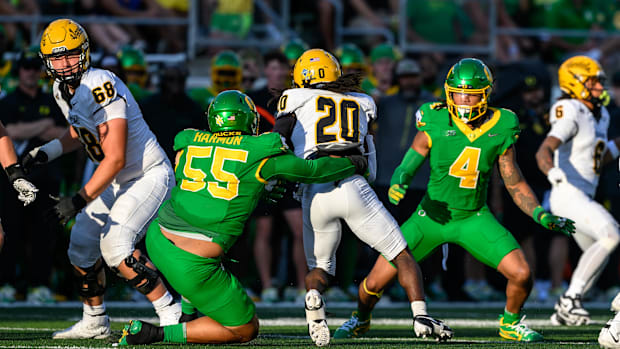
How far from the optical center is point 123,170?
6617 mm

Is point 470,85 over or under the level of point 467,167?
over

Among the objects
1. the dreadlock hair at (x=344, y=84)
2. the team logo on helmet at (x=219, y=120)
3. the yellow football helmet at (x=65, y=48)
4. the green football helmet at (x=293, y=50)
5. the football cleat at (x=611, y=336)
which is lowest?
the football cleat at (x=611, y=336)

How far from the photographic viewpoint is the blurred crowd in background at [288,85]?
31.5 ft

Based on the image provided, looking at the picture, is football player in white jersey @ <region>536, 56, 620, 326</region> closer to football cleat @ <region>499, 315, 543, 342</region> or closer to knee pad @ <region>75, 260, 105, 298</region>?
football cleat @ <region>499, 315, 543, 342</region>

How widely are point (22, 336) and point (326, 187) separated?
6.63ft

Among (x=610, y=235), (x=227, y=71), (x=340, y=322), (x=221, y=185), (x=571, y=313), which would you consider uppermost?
(x=221, y=185)

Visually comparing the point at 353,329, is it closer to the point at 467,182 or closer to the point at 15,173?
the point at 467,182

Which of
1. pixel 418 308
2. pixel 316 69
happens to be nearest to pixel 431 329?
pixel 418 308

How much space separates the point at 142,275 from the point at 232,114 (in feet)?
3.67

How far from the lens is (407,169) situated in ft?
22.2

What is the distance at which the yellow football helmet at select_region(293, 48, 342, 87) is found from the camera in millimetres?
6676

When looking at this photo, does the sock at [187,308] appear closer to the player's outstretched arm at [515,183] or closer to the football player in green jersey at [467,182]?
the football player in green jersey at [467,182]

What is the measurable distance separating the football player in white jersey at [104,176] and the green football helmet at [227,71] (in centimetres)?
338

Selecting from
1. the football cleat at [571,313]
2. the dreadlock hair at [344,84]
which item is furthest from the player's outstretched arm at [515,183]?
the football cleat at [571,313]
